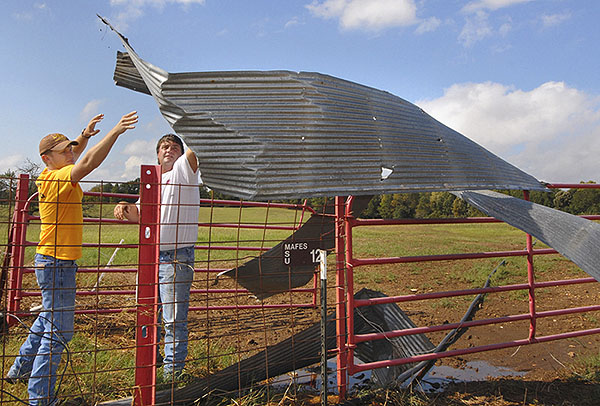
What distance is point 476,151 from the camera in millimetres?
2975

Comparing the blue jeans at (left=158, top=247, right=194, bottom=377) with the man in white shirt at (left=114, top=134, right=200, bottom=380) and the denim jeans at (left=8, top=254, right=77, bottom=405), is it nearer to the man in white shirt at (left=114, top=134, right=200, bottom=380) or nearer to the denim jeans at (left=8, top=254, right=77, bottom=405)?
the man in white shirt at (left=114, top=134, right=200, bottom=380)

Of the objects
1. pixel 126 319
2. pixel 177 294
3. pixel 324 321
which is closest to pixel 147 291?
pixel 177 294

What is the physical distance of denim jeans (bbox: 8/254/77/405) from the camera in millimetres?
2561

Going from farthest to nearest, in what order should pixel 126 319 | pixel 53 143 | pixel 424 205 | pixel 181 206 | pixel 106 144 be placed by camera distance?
pixel 424 205 < pixel 126 319 < pixel 181 206 < pixel 53 143 < pixel 106 144

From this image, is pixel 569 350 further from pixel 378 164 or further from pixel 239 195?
pixel 239 195

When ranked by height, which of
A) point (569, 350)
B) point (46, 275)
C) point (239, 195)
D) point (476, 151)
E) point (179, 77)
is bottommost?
point (569, 350)

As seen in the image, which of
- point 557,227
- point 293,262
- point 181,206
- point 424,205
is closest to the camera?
point 557,227

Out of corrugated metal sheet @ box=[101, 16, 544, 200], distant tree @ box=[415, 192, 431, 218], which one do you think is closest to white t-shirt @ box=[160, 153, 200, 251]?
corrugated metal sheet @ box=[101, 16, 544, 200]

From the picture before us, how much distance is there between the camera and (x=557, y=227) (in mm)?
2406

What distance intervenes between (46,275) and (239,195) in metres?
1.58

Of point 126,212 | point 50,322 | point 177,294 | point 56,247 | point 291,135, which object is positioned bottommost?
point 50,322

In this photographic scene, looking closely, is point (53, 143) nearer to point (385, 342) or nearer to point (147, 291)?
point (147, 291)

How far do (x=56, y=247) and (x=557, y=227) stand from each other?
3148 millimetres

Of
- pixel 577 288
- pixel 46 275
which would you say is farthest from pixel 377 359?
pixel 577 288
